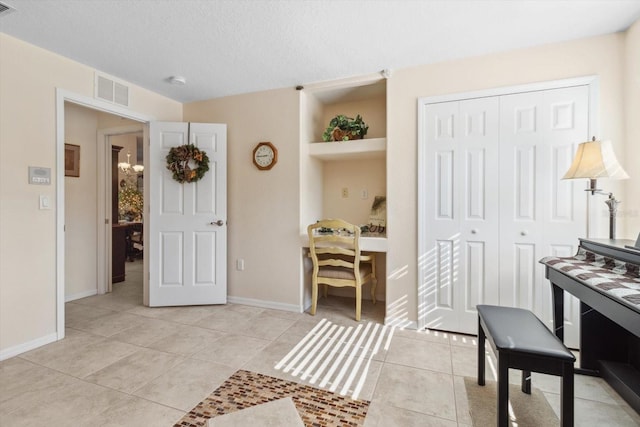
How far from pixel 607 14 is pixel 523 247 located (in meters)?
1.71

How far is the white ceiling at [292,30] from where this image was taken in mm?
1991

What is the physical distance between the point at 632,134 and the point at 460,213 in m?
1.25

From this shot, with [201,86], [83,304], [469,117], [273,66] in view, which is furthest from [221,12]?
[83,304]

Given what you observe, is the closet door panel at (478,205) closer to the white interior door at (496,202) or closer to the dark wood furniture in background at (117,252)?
the white interior door at (496,202)

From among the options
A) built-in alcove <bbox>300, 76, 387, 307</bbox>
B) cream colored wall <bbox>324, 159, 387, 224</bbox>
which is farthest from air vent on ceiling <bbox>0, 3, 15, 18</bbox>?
cream colored wall <bbox>324, 159, 387, 224</bbox>

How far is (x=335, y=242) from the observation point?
127 inches

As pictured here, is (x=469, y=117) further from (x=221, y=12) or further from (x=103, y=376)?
(x=103, y=376)

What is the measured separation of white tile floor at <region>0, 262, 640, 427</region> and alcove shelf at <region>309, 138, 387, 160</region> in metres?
1.73

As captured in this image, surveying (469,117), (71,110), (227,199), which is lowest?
(227,199)

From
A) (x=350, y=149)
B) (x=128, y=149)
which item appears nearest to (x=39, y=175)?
(x=350, y=149)

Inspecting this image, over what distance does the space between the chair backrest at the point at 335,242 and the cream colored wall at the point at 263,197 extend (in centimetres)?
25

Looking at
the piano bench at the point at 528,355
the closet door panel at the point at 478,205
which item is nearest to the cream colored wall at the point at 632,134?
the closet door panel at the point at 478,205

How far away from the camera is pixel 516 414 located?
166 cm

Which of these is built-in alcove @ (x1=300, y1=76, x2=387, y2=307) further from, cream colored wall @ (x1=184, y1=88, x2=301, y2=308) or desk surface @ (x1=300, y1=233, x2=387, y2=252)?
cream colored wall @ (x1=184, y1=88, x2=301, y2=308)
